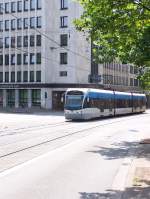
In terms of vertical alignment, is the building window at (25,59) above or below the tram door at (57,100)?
above

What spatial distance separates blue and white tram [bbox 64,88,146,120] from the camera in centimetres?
4612

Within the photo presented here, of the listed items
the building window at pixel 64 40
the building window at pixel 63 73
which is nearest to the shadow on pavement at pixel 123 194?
the building window at pixel 63 73

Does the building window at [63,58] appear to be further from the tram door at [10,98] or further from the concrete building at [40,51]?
the tram door at [10,98]

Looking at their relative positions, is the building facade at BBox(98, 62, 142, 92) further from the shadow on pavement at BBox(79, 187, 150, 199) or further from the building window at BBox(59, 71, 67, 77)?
the shadow on pavement at BBox(79, 187, 150, 199)

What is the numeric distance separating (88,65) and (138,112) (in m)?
18.4

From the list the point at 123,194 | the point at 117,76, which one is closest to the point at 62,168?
the point at 123,194

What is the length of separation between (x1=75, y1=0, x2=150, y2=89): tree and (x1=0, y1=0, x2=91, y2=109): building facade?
2367 inches

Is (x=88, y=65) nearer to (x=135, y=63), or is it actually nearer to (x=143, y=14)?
(x=135, y=63)

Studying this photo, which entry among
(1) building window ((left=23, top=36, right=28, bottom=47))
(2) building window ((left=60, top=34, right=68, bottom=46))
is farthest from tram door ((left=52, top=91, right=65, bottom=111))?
(1) building window ((left=23, top=36, right=28, bottom=47))

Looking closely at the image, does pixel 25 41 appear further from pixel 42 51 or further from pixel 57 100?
pixel 57 100

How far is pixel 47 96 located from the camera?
271 ft

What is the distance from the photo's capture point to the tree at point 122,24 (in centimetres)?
1571

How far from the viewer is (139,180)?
1262 centimetres

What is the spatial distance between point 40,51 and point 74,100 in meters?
38.3
